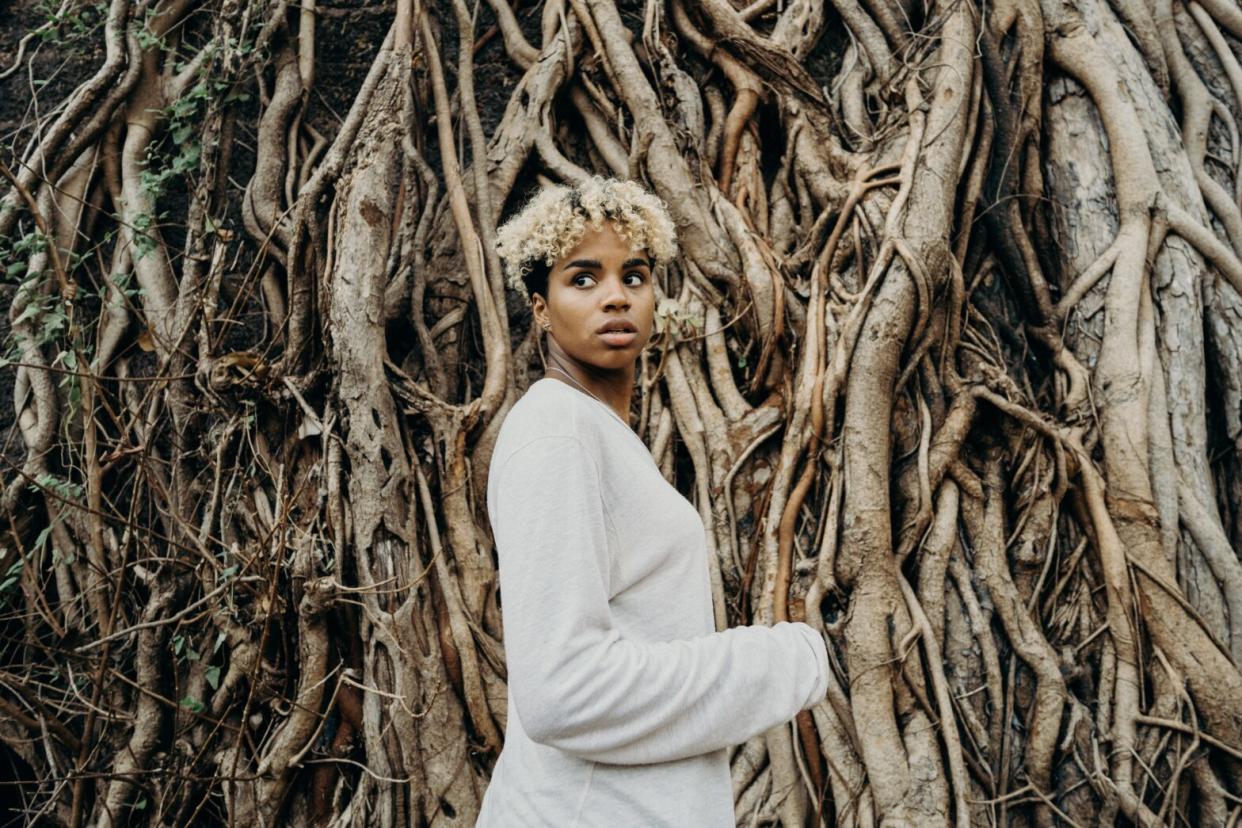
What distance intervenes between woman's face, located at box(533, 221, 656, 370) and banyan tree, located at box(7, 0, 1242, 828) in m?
0.89

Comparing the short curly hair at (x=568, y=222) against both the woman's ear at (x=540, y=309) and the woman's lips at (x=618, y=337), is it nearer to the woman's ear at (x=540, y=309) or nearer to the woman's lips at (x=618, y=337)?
the woman's ear at (x=540, y=309)

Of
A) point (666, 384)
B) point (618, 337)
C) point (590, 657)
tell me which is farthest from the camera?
point (666, 384)

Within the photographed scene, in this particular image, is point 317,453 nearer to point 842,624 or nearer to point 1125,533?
point 842,624

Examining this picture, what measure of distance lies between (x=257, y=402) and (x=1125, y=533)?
6.76 feet

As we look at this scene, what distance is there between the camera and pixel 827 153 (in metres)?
2.35

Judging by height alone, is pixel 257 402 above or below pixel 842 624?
above

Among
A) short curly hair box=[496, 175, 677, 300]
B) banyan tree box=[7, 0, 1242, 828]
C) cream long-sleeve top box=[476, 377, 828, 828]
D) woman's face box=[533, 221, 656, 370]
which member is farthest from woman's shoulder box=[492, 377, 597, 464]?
banyan tree box=[7, 0, 1242, 828]

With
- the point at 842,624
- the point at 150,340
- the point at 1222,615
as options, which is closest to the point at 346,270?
the point at 150,340

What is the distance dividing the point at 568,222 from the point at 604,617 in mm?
525

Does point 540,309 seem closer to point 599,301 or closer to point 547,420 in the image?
point 599,301

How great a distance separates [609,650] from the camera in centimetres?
91

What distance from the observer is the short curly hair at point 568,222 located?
1.17m

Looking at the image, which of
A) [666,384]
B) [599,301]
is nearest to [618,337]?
[599,301]

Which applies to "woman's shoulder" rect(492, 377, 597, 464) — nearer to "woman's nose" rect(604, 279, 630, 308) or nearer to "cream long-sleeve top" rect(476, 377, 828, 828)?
"cream long-sleeve top" rect(476, 377, 828, 828)
